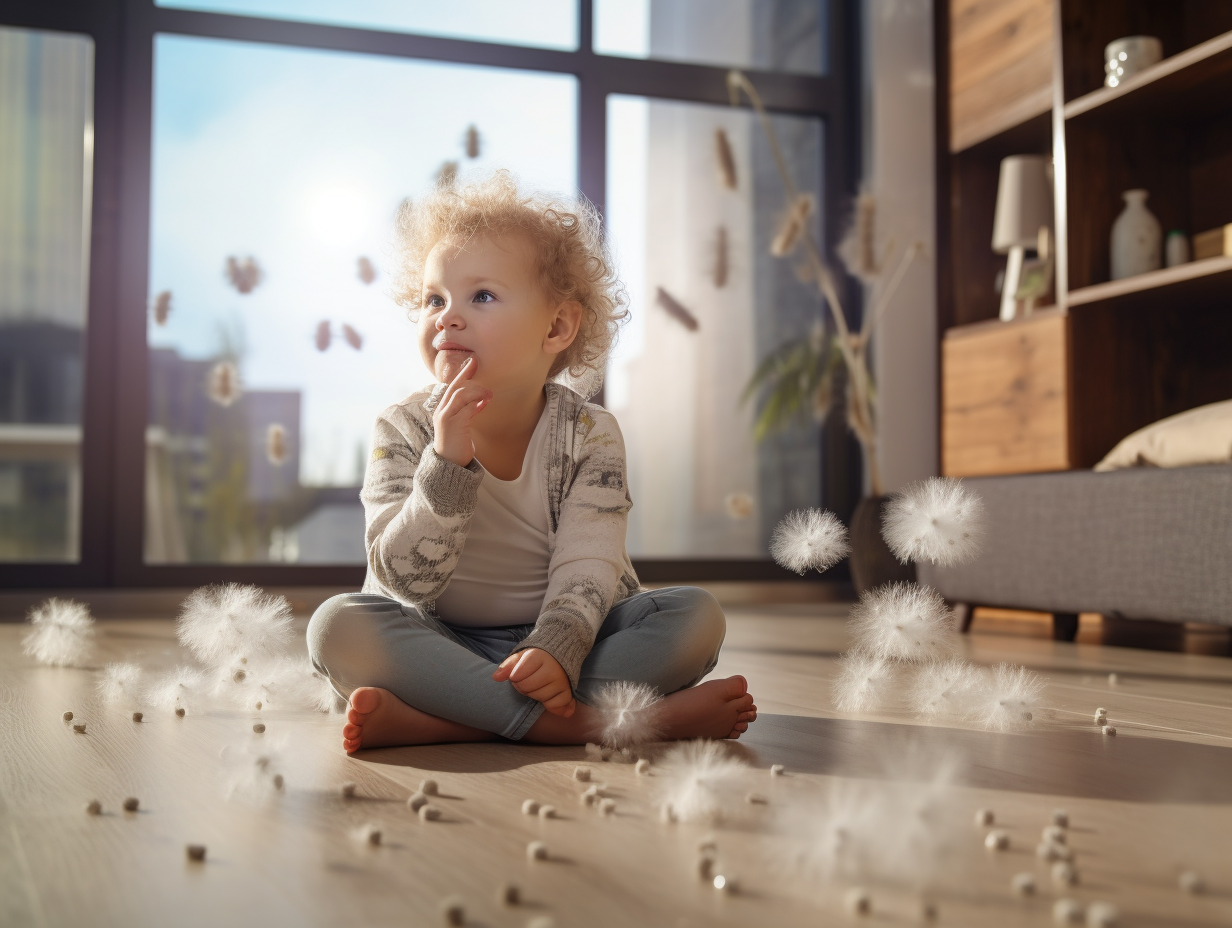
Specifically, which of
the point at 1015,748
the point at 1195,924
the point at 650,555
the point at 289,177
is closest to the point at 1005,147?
the point at 650,555

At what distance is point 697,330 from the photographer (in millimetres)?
4160

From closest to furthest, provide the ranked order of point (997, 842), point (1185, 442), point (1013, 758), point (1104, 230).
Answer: point (997, 842)
point (1013, 758)
point (1185, 442)
point (1104, 230)

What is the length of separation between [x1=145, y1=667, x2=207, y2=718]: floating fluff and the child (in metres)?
0.33

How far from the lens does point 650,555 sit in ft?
13.4

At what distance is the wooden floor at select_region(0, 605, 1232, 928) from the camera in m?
0.71

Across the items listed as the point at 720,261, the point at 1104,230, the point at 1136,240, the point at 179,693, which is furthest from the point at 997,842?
the point at 720,261

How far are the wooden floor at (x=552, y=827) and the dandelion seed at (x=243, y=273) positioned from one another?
237 cm

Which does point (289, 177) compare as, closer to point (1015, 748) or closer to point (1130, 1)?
point (1130, 1)

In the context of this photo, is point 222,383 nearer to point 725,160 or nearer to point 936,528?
point 725,160

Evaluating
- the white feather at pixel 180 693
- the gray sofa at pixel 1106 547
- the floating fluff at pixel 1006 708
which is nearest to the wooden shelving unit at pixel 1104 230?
the gray sofa at pixel 1106 547

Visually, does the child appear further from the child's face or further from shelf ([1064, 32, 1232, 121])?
shelf ([1064, 32, 1232, 121])

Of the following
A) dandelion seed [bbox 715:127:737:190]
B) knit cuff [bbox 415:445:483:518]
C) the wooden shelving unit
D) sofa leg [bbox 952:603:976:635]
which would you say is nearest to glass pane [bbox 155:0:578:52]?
dandelion seed [bbox 715:127:737:190]

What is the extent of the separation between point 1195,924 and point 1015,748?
0.59 metres

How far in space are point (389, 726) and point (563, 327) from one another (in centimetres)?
61
